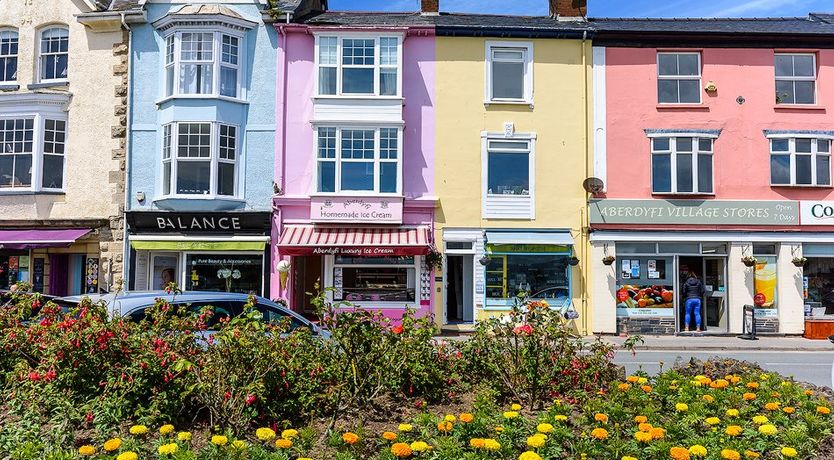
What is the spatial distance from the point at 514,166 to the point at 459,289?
440 centimetres

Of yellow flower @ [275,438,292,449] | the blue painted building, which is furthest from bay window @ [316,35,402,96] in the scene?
yellow flower @ [275,438,292,449]

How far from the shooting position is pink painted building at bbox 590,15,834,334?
1877 cm

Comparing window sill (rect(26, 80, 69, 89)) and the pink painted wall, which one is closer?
the pink painted wall

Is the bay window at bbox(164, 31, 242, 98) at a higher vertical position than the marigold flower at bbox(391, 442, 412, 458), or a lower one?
higher

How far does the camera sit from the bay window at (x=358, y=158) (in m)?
19.0

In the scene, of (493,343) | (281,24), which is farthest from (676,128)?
(493,343)

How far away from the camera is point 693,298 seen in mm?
18562

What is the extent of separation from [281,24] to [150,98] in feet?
15.7

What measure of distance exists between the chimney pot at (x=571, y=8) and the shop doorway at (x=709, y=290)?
8.64m

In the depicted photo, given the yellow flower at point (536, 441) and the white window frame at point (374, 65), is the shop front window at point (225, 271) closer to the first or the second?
the white window frame at point (374, 65)

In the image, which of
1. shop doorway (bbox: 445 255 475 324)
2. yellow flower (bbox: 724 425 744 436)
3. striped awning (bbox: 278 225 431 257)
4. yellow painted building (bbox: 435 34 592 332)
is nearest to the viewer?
yellow flower (bbox: 724 425 744 436)

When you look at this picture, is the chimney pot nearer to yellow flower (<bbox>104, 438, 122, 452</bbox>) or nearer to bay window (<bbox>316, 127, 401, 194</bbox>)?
bay window (<bbox>316, 127, 401, 194</bbox>)

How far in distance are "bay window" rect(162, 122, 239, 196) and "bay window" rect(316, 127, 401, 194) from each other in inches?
113

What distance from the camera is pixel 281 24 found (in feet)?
62.8
